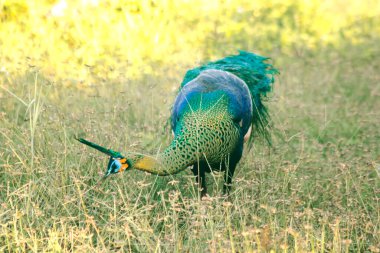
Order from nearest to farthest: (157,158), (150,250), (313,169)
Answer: (150,250) < (157,158) < (313,169)

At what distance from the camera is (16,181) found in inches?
155

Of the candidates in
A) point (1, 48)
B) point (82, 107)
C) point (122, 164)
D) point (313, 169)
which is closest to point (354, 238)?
point (313, 169)

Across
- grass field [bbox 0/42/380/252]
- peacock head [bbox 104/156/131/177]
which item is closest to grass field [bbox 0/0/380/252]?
grass field [bbox 0/42/380/252]

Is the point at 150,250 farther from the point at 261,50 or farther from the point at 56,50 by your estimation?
the point at 261,50

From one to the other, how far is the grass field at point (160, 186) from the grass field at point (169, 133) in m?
0.01

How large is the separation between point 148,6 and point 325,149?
7.50 ft

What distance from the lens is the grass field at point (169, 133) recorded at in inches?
135

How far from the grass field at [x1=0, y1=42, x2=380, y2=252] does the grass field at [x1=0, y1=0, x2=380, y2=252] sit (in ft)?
A: 0.05

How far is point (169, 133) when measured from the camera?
4785mm

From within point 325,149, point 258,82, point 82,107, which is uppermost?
point 258,82

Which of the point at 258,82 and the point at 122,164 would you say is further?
the point at 258,82

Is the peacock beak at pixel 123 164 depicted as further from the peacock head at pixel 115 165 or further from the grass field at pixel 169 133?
the grass field at pixel 169 133

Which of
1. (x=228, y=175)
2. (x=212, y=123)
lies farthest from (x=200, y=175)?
(x=212, y=123)

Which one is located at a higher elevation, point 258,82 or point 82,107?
point 258,82
